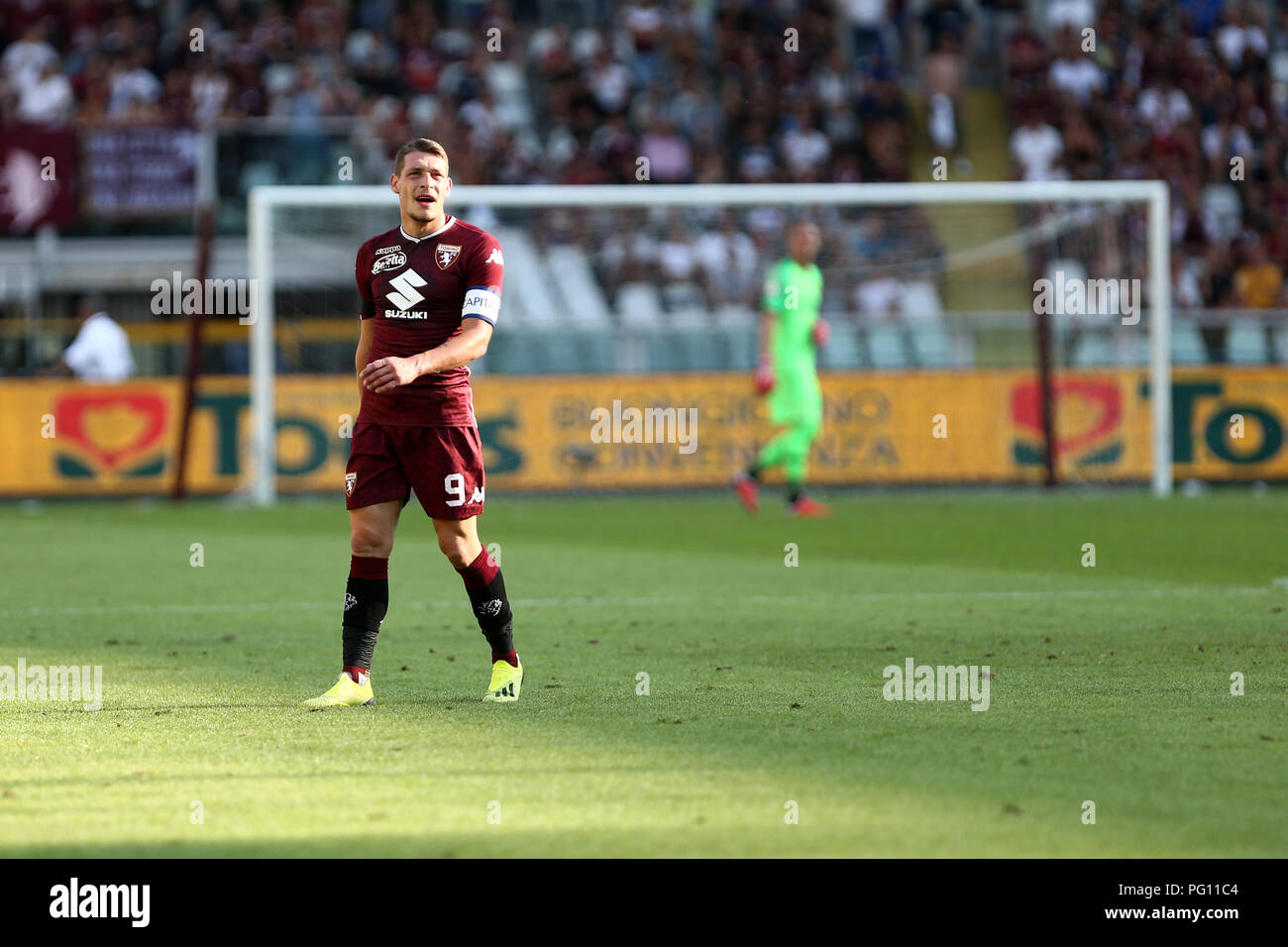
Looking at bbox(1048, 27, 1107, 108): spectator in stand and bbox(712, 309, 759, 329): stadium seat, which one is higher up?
bbox(1048, 27, 1107, 108): spectator in stand

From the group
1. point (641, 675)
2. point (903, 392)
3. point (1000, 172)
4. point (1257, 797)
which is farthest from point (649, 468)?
point (1257, 797)

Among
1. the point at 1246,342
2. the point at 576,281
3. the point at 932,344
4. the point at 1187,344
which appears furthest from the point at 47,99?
the point at 1246,342

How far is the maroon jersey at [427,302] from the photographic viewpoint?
7164 mm

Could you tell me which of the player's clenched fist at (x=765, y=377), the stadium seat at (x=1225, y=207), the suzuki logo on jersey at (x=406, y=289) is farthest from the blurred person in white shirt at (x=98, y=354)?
the suzuki logo on jersey at (x=406, y=289)

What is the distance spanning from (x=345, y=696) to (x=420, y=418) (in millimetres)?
1026

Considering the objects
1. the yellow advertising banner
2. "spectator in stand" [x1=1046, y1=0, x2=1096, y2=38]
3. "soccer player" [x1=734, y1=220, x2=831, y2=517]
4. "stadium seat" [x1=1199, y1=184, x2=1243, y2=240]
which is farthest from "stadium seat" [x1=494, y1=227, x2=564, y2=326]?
"spectator in stand" [x1=1046, y1=0, x2=1096, y2=38]

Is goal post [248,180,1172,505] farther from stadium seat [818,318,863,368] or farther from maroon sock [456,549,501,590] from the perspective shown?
maroon sock [456,549,501,590]

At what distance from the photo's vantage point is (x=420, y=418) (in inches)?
282

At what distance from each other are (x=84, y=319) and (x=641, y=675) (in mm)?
14878

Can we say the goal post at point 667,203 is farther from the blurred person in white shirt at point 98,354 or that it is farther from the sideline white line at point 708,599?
the sideline white line at point 708,599

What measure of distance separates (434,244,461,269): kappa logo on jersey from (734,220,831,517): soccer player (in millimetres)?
9507

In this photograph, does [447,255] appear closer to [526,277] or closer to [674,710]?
[674,710]

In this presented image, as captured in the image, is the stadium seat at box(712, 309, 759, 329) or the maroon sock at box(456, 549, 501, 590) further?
the stadium seat at box(712, 309, 759, 329)

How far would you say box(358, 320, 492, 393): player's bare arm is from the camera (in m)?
6.77
